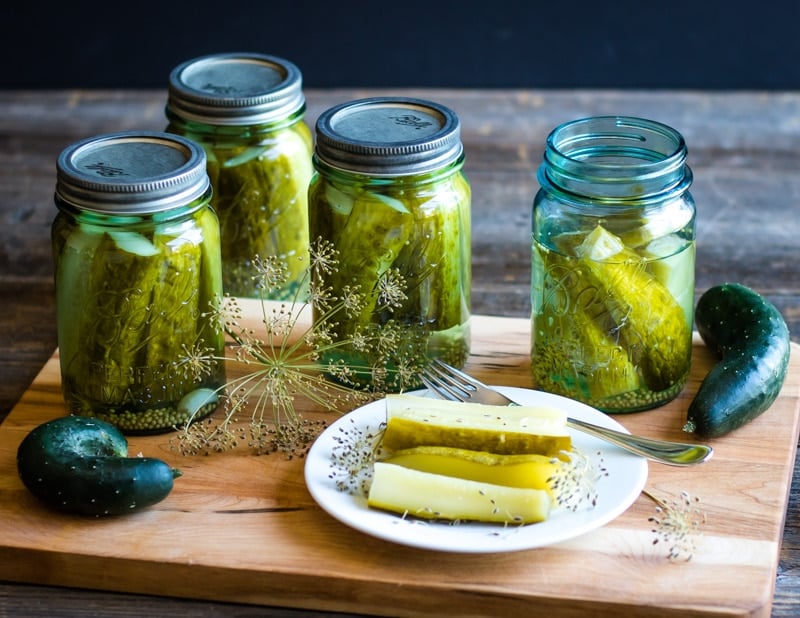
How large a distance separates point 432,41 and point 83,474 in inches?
77.8

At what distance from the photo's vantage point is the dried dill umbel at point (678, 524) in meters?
1.23

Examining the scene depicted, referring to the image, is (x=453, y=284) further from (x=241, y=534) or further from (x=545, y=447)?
(x=241, y=534)

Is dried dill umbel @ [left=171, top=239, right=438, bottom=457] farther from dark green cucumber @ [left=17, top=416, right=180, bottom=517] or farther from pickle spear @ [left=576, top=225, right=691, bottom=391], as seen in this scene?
pickle spear @ [left=576, top=225, right=691, bottom=391]

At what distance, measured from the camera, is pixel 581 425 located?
4.54ft

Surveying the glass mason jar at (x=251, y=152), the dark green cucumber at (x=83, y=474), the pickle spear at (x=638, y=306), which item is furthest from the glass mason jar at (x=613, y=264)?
the dark green cucumber at (x=83, y=474)

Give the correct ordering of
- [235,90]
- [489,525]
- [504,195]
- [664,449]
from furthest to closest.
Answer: [504,195] → [235,90] → [664,449] → [489,525]

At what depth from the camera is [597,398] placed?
1.49 meters

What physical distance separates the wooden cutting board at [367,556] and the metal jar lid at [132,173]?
310mm

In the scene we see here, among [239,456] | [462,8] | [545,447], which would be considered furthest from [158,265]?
[462,8]

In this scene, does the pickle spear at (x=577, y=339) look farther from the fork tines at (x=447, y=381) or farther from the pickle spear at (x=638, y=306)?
the fork tines at (x=447, y=381)

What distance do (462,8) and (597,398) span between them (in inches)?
66.7

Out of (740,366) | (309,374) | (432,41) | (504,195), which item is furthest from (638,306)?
(432,41)

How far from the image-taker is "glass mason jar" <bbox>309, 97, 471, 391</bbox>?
1.43 m

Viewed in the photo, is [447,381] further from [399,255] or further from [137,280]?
[137,280]
